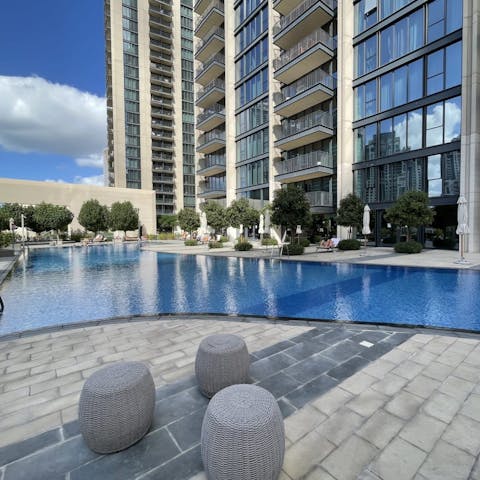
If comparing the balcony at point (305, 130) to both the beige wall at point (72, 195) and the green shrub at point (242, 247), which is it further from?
the beige wall at point (72, 195)

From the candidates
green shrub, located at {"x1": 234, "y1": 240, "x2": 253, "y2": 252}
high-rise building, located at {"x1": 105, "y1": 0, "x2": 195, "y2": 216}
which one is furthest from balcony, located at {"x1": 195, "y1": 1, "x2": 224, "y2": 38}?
green shrub, located at {"x1": 234, "y1": 240, "x2": 253, "y2": 252}

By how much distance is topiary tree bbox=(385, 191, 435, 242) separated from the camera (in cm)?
1568

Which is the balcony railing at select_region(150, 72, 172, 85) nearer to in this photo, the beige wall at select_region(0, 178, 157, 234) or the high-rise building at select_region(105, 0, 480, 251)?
the high-rise building at select_region(105, 0, 480, 251)

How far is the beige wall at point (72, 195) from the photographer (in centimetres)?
4250

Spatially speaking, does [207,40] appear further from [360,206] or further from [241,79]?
[360,206]

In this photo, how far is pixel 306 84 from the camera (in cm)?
2362

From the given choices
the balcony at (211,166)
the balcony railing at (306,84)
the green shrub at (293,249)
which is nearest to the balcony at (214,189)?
the balcony at (211,166)

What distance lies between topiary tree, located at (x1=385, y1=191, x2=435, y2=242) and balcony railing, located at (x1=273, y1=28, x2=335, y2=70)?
1409 cm

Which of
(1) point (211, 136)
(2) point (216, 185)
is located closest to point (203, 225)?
(2) point (216, 185)

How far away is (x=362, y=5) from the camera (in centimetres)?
2075

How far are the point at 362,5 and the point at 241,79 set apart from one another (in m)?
13.8

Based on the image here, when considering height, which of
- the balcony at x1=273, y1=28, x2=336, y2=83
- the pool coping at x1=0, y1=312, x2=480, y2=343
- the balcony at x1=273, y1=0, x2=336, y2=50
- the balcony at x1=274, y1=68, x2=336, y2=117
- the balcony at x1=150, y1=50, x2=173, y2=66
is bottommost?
the pool coping at x1=0, y1=312, x2=480, y2=343

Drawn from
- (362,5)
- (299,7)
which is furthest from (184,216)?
(362,5)

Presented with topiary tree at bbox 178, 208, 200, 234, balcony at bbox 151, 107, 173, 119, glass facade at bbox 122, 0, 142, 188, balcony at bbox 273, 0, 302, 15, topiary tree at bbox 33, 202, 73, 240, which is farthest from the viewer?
balcony at bbox 151, 107, 173, 119
